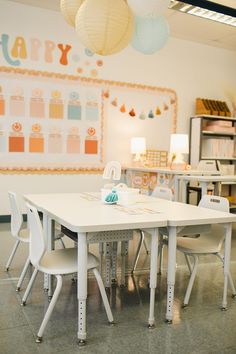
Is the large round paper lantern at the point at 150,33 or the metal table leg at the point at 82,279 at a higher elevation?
the large round paper lantern at the point at 150,33

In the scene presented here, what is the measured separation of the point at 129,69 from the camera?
19.5 ft

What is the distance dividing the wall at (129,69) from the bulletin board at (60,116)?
Answer: 138 mm

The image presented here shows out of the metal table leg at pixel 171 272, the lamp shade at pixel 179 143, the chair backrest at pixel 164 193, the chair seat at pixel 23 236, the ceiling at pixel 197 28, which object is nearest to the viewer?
the metal table leg at pixel 171 272

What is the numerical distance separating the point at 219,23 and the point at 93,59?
207 cm

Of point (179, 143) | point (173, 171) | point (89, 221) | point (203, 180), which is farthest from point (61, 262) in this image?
point (179, 143)

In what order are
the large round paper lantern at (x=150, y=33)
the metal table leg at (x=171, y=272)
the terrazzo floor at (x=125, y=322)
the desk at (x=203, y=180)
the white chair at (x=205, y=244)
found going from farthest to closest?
the desk at (x=203, y=180) < the large round paper lantern at (x=150, y=33) < the white chair at (x=205, y=244) < the metal table leg at (x=171, y=272) < the terrazzo floor at (x=125, y=322)

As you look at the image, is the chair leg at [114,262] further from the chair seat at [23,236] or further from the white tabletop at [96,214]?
the chair seat at [23,236]

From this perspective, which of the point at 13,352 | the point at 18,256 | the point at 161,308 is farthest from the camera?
the point at 18,256

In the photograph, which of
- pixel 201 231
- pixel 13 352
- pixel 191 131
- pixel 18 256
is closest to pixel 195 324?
pixel 201 231

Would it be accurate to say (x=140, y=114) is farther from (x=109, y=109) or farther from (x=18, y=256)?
(x=18, y=256)

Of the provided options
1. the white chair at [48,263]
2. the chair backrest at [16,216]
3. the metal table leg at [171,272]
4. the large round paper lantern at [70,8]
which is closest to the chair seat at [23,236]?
the chair backrest at [16,216]

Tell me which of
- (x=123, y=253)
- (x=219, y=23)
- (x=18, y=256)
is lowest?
(x=18, y=256)

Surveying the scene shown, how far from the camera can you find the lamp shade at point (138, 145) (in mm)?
5719

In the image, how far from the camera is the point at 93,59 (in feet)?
18.5
